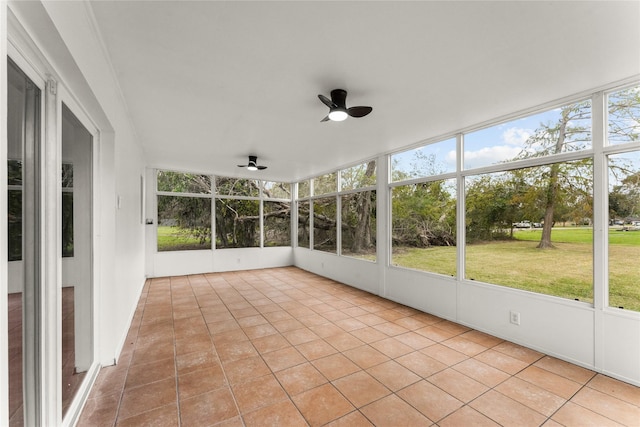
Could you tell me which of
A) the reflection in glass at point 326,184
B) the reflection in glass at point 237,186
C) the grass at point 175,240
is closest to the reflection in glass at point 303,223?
the reflection in glass at point 326,184

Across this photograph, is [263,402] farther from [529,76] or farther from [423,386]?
[529,76]

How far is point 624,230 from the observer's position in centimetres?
239

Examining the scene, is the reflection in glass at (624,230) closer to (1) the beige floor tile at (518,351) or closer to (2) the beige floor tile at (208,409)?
(1) the beige floor tile at (518,351)

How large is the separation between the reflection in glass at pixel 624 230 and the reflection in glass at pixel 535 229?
0.14 m

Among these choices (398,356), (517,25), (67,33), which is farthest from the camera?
(398,356)

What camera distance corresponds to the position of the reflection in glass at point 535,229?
2.64m

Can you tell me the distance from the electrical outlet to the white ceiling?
88.9 inches

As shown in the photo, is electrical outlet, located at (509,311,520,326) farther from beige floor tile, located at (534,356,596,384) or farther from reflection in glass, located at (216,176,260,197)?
reflection in glass, located at (216,176,260,197)

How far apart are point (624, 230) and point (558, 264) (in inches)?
23.8

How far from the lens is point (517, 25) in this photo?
171 centimetres

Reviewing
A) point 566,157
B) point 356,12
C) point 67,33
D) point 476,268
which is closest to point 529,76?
point 566,157

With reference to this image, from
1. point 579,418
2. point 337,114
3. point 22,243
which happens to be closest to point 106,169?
point 22,243

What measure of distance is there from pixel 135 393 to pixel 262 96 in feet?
9.20

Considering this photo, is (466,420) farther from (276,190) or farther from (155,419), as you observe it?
(276,190)
